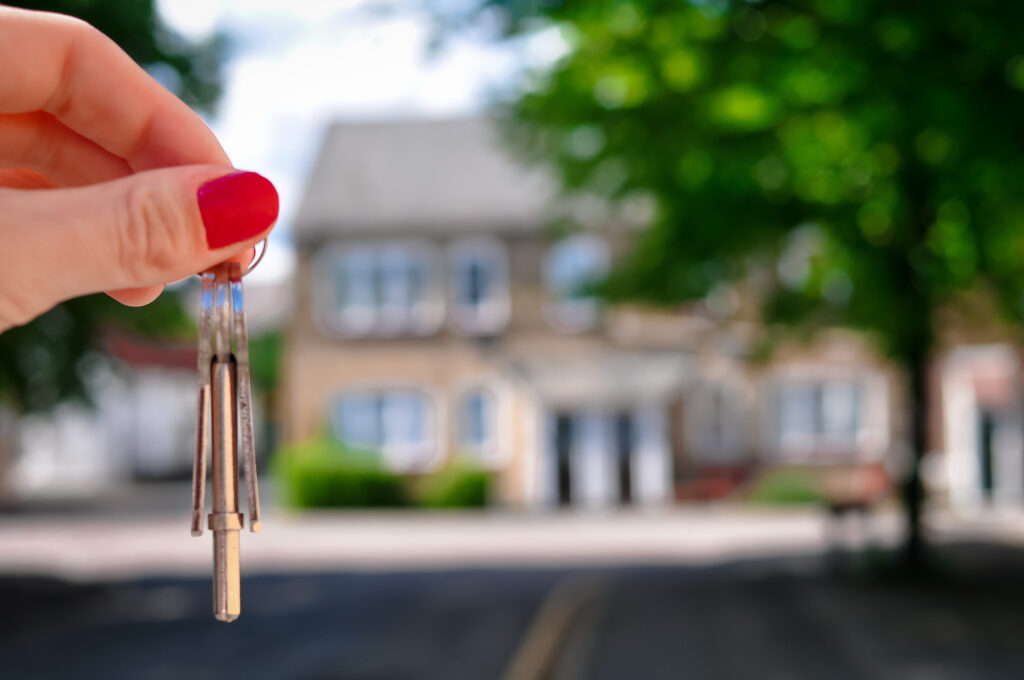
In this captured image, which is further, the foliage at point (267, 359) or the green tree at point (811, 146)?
the foliage at point (267, 359)

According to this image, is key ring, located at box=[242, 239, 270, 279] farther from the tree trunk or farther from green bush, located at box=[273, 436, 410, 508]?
green bush, located at box=[273, 436, 410, 508]

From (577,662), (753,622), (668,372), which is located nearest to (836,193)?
(753,622)

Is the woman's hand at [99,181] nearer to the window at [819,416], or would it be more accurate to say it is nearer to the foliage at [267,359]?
the window at [819,416]

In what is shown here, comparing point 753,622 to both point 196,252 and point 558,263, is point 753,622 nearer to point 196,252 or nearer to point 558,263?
point 196,252

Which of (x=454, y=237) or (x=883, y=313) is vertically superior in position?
(x=454, y=237)

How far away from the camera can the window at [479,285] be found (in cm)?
2866

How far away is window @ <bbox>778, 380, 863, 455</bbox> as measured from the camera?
28.6 m

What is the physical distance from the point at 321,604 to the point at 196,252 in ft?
42.4

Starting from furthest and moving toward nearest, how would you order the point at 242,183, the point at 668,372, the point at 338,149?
1. the point at 338,149
2. the point at 668,372
3. the point at 242,183

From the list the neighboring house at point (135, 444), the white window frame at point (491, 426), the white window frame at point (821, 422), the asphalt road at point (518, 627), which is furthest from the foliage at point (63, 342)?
the neighboring house at point (135, 444)

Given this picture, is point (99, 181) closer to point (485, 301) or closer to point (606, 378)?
point (606, 378)

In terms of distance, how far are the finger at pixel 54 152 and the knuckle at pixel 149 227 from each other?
176mm

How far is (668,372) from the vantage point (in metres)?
28.0

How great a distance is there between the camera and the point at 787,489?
2725cm
